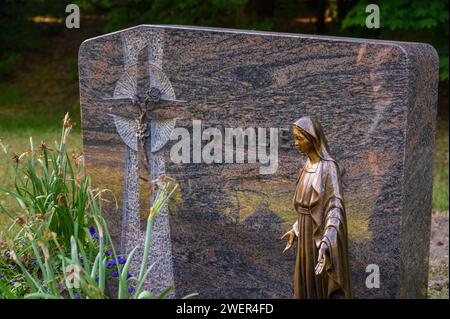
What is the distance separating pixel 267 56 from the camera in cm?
479

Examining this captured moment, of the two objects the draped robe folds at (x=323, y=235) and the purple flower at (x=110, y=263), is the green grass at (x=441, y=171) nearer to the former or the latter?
the purple flower at (x=110, y=263)

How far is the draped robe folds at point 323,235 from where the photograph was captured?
12.3 ft

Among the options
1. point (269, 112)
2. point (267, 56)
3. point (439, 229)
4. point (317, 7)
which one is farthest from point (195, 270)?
point (317, 7)

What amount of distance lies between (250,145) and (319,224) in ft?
3.91

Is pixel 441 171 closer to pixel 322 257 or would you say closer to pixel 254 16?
pixel 254 16

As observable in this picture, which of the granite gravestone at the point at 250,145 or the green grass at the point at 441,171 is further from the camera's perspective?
the green grass at the point at 441,171

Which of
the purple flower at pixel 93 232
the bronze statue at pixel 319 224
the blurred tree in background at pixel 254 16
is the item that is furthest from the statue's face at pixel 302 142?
the blurred tree in background at pixel 254 16

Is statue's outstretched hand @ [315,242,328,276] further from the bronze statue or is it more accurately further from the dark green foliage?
the dark green foliage

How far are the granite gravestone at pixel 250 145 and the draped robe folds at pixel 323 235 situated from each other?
2.13 feet

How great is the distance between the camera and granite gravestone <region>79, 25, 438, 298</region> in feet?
14.5

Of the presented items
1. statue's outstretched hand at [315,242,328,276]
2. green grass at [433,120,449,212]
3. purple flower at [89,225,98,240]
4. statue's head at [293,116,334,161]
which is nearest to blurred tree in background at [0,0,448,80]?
green grass at [433,120,449,212]

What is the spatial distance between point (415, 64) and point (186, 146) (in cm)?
174

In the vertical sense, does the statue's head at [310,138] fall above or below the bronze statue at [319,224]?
above

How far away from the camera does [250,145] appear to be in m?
4.92
